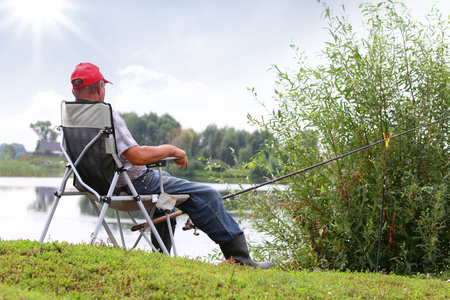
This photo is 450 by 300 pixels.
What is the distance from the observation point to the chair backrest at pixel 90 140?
10.6 feet

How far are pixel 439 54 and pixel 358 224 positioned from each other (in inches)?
79.6

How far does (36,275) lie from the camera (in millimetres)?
2520

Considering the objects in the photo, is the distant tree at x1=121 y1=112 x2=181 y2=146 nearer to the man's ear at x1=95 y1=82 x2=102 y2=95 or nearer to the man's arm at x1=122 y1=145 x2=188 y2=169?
the man's ear at x1=95 y1=82 x2=102 y2=95

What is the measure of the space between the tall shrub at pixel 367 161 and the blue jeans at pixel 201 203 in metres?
1.34

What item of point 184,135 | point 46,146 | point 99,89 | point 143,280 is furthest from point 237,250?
point 46,146

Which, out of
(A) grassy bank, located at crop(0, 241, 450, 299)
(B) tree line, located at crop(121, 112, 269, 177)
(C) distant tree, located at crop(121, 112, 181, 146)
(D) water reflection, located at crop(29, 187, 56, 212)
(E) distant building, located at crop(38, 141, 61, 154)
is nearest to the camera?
(A) grassy bank, located at crop(0, 241, 450, 299)

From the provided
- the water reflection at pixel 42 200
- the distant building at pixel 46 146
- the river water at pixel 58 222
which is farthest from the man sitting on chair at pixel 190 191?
the distant building at pixel 46 146

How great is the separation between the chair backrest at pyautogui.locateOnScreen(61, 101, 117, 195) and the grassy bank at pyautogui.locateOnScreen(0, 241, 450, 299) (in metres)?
0.58

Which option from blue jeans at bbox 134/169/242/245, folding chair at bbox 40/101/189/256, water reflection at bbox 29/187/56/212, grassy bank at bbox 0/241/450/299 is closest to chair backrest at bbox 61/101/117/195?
folding chair at bbox 40/101/189/256

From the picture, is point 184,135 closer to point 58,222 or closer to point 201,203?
point 58,222

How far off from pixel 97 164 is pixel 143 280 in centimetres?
112

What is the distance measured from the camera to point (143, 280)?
2.52 meters

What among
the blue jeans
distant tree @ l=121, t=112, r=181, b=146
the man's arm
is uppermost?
distant tree @ l=121, t=112, r=181, b=146

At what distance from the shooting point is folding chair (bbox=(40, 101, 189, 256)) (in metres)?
3.23
